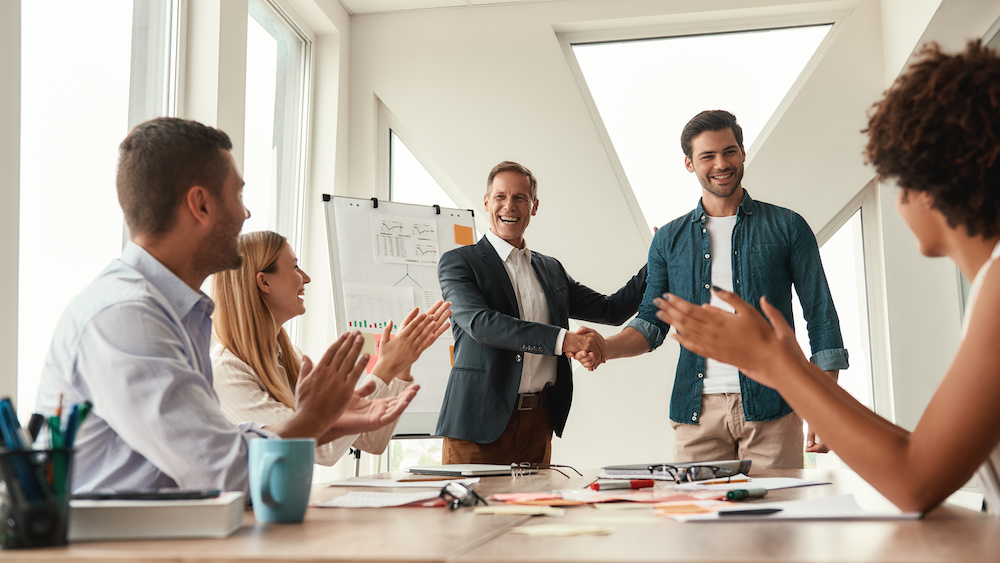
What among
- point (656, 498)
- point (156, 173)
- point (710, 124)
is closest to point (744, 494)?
point (656, 498)

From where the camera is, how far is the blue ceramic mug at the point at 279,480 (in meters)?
0.98

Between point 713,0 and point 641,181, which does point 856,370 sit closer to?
point 641,181

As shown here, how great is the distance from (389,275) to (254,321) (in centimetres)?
162

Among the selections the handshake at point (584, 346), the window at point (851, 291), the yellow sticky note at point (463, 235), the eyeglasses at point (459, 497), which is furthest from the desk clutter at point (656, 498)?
the window at point (851, 291)

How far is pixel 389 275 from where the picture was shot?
12.1ft

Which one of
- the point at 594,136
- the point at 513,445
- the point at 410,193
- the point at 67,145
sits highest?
the point at 594,136

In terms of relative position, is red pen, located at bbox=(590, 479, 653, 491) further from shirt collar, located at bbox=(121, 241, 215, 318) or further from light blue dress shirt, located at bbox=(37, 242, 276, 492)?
shirt collar, located at bbox=(121, 241, 215, 318)

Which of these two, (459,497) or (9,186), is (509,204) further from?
(459,497)

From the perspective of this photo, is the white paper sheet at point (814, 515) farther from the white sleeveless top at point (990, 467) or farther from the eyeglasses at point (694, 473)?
the eyeglasses at point (694, 473)

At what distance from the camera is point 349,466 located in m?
4.42

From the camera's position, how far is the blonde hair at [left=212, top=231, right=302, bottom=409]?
1990 millimetres

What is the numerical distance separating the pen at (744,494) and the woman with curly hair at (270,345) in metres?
0.78

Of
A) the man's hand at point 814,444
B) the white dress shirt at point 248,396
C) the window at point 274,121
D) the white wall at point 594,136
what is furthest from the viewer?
the white wall at point 594,136

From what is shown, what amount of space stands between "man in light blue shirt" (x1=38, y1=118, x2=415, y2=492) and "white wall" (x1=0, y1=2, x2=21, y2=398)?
3.16 feet
